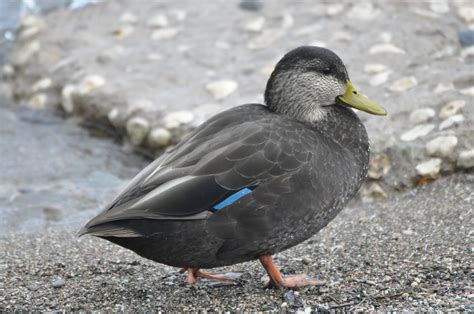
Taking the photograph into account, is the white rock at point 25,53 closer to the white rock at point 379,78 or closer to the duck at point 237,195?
the white rock at point 379,78

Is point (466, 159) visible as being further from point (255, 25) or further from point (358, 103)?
point (255, 25)

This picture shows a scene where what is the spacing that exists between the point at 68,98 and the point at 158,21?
1.36 m

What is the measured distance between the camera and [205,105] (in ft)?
23.1

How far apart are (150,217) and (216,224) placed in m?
0.33

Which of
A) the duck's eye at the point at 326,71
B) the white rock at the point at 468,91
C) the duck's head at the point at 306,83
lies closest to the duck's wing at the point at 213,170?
the duck's head at the point at 306,83

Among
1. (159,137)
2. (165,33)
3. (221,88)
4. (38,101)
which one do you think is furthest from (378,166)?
(38,101)

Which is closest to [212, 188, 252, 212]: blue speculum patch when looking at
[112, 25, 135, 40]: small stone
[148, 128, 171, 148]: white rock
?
[148, 128, 171, 148]: white rock

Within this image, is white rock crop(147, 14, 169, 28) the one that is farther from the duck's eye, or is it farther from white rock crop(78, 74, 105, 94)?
the duck's eye

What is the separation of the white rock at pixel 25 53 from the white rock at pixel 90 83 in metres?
1.16

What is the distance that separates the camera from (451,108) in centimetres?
589

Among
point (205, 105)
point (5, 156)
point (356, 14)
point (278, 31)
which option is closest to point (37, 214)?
point (5, 156)

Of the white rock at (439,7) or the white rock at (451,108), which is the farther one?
the white rock at (439,7)

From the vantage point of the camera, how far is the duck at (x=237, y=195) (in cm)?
385

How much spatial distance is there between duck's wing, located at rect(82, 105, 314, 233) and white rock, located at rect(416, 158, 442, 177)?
65.5 inches
